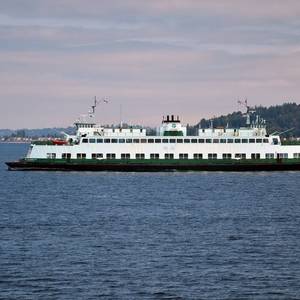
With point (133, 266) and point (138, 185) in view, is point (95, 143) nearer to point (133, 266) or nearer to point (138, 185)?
point (138, 185)

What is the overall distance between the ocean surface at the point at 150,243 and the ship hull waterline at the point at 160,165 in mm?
23548

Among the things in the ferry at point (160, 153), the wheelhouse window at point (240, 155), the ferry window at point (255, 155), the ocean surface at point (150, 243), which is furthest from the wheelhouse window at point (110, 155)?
the ocean surface at point (150, 243)

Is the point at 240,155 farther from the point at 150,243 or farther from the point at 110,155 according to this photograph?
the point at 150,243

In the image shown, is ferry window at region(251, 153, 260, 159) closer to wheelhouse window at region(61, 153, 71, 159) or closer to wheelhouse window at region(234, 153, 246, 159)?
wheelhouse window at region(234, 153, 246, 159)

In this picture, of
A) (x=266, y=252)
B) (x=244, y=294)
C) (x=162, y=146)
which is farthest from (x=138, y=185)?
(x=244, y=294)

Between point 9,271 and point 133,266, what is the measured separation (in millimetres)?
6436

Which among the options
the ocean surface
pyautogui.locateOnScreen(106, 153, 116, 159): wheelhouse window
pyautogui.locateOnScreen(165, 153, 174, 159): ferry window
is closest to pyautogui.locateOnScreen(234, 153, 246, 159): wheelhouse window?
pyautogui.locateOnScreen(165, 153, 174, 159): ferry window

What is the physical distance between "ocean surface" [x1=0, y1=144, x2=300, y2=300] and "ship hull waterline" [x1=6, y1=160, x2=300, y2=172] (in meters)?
23.5

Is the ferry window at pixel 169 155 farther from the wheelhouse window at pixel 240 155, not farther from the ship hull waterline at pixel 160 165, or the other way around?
the wheelhouse window at pixel 240 155

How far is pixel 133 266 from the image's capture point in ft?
145

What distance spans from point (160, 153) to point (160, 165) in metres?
1.69

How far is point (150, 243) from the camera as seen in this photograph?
2031 inches

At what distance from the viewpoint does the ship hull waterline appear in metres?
116

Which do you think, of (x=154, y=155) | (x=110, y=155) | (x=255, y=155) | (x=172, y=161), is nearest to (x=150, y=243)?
(x=110, y=155)
